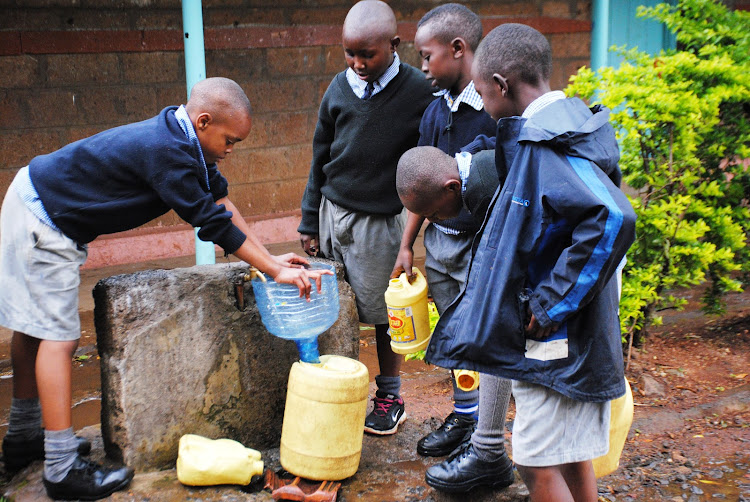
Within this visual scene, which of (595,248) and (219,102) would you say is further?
(219,102)

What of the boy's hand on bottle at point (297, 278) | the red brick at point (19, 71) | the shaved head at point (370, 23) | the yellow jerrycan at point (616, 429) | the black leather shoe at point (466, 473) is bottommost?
the black leather shoe at point (466, 473)

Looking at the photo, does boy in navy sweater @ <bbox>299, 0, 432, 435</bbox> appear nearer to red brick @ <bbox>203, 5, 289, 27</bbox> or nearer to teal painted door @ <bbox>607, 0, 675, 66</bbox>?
red brick @ <bbox>203, 5, 289, 27</bbox>

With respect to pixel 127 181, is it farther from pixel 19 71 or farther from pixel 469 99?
pixel 19 71

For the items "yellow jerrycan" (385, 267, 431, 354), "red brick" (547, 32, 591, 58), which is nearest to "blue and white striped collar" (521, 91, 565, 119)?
"yellow jerrycan" (385, 267, 431, 354)

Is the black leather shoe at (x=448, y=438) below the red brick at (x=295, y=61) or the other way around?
below

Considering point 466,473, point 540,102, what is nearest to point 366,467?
point 466,473

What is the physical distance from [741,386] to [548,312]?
8.47 feet

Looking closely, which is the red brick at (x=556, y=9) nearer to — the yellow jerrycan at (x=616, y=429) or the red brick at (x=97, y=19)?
the red brick at (x=97, y=19)

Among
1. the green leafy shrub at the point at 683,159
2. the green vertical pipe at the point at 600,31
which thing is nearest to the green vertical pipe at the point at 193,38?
the green leafy shrub at the point at 683,159

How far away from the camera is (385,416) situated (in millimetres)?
3359

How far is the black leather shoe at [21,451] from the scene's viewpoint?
9.57 ft

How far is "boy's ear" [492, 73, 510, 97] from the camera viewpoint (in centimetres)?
227

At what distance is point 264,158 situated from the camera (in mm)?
6637

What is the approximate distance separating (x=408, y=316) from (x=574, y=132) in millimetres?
1117
